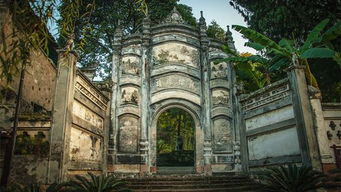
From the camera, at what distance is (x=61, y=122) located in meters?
6.21

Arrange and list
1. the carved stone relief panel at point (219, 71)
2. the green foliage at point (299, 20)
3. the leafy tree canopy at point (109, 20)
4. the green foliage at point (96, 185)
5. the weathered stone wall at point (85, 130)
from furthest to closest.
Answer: the leafy tree canopy at point (109, 20) → the carved stone relief panel at point (219, 71) → the green foliage at point (299, 20) → the weathered stone wall at point (85, 130) → the green foliage at point (96, 185)

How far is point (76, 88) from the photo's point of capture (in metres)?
7.20

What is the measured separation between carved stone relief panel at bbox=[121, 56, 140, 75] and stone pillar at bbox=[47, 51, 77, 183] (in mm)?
5495

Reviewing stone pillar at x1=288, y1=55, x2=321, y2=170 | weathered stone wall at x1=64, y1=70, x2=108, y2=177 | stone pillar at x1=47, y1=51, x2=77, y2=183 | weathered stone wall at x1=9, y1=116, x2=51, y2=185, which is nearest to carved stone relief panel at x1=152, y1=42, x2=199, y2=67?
weathered stone wall at x1=64, y1=70, x2=108, y2=177

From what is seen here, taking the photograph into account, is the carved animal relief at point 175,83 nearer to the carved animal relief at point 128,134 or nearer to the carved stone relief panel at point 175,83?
the carved stone relief panel at point 175,83

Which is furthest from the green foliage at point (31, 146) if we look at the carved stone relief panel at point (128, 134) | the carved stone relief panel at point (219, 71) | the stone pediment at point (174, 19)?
the stone pediment at point (174, 19)

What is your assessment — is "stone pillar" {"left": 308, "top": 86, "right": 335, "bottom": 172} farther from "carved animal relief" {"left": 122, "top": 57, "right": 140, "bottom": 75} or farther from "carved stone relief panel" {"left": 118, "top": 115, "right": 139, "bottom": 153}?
"carved animal relief" {"left": 122, "top": 57, "right": 140, "bottom": 75}

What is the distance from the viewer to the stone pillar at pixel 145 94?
11336mm

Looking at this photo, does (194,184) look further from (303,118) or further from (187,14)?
(187,14)

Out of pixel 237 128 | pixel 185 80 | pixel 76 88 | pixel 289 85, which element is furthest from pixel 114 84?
pixel 289 85

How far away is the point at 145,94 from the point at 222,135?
13.4 ft

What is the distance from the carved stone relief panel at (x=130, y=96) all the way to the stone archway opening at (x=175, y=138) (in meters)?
6.62

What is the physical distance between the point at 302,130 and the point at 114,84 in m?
8.10

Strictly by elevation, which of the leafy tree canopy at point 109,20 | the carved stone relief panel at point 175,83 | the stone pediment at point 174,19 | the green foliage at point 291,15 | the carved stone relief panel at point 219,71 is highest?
the leafy tree canopy at point 109,20
